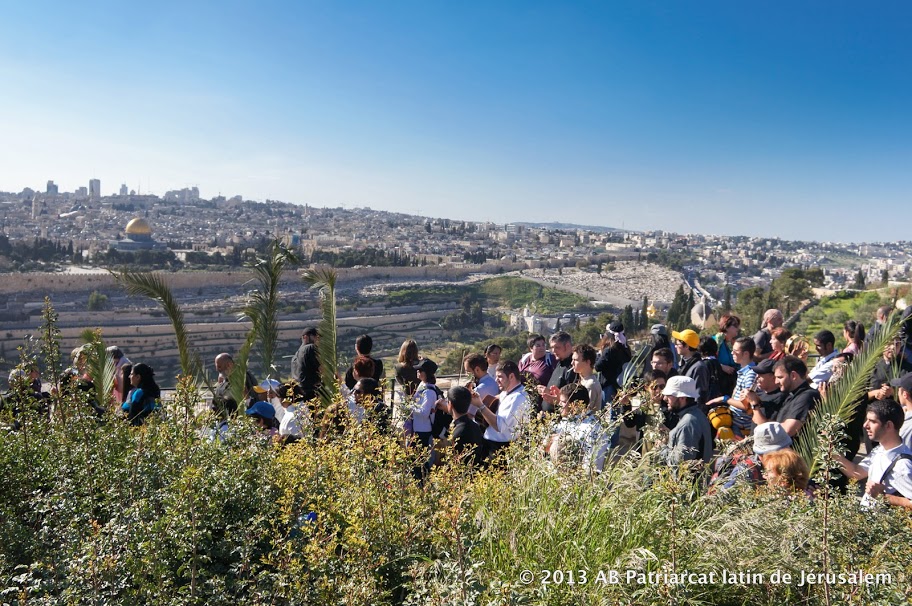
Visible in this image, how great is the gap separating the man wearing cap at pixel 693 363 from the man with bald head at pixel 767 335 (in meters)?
0.91

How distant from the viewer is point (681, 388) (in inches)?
121

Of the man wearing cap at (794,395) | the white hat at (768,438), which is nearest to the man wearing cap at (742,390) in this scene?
the man wearing cap at (794,395)

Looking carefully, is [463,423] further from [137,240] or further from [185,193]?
[185,193]

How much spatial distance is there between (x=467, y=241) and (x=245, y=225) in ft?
145

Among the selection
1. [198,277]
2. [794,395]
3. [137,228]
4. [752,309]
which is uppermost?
[137,228]

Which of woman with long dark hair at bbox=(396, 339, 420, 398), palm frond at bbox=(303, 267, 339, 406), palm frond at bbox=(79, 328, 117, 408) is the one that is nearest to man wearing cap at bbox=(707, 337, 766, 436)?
woman with long dark hair at bbox=(396, 339, 420, 398)

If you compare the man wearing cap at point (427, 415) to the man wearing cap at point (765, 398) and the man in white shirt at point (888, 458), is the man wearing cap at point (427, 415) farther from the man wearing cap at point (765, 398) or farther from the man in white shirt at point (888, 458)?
the man in white shirt at point (888, 458)

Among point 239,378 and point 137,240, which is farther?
point 137,240

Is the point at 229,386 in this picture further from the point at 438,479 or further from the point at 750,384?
the point at 750,384

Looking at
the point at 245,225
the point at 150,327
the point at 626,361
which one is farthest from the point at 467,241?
the point at 626,361

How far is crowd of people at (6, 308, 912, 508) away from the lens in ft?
8.65

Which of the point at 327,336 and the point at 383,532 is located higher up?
the point at 327,336

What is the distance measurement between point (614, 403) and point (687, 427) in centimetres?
41

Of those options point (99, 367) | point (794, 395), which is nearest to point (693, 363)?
point (794, 395)
